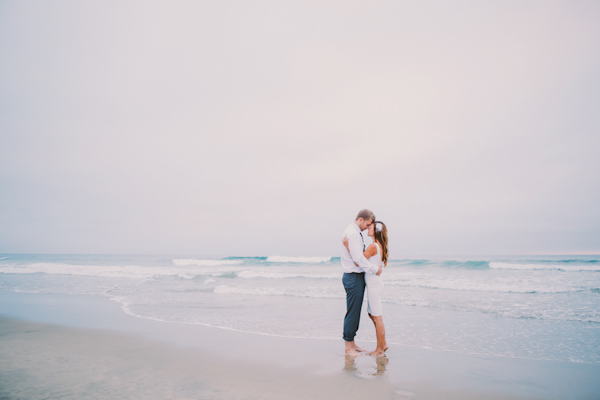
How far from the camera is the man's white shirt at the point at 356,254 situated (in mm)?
4863

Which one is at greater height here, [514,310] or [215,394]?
[215,394]

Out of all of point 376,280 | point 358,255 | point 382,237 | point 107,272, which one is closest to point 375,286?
point 376,280

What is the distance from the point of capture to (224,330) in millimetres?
6969

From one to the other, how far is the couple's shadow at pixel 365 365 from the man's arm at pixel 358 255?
1.32 m

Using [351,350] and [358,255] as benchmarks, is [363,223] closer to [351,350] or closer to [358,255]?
[358,255]

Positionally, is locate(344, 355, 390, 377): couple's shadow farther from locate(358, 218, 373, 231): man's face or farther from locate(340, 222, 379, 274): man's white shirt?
locate(358, 218, 373, 231): man's face

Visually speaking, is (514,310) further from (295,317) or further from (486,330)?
(295,317)

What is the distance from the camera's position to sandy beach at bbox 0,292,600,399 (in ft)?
11.9

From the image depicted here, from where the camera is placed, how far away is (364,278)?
5172 mm

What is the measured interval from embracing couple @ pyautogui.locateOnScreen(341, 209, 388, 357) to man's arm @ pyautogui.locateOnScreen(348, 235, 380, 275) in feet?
0.16

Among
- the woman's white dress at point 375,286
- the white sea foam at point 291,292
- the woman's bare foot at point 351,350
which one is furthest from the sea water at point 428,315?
the woman's white dress at point 375,286

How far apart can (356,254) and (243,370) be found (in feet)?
7.53

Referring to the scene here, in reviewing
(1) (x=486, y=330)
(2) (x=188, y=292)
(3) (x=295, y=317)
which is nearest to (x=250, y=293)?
(2) (x=188, y=292)

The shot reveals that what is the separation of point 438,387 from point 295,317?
16.6 ft
